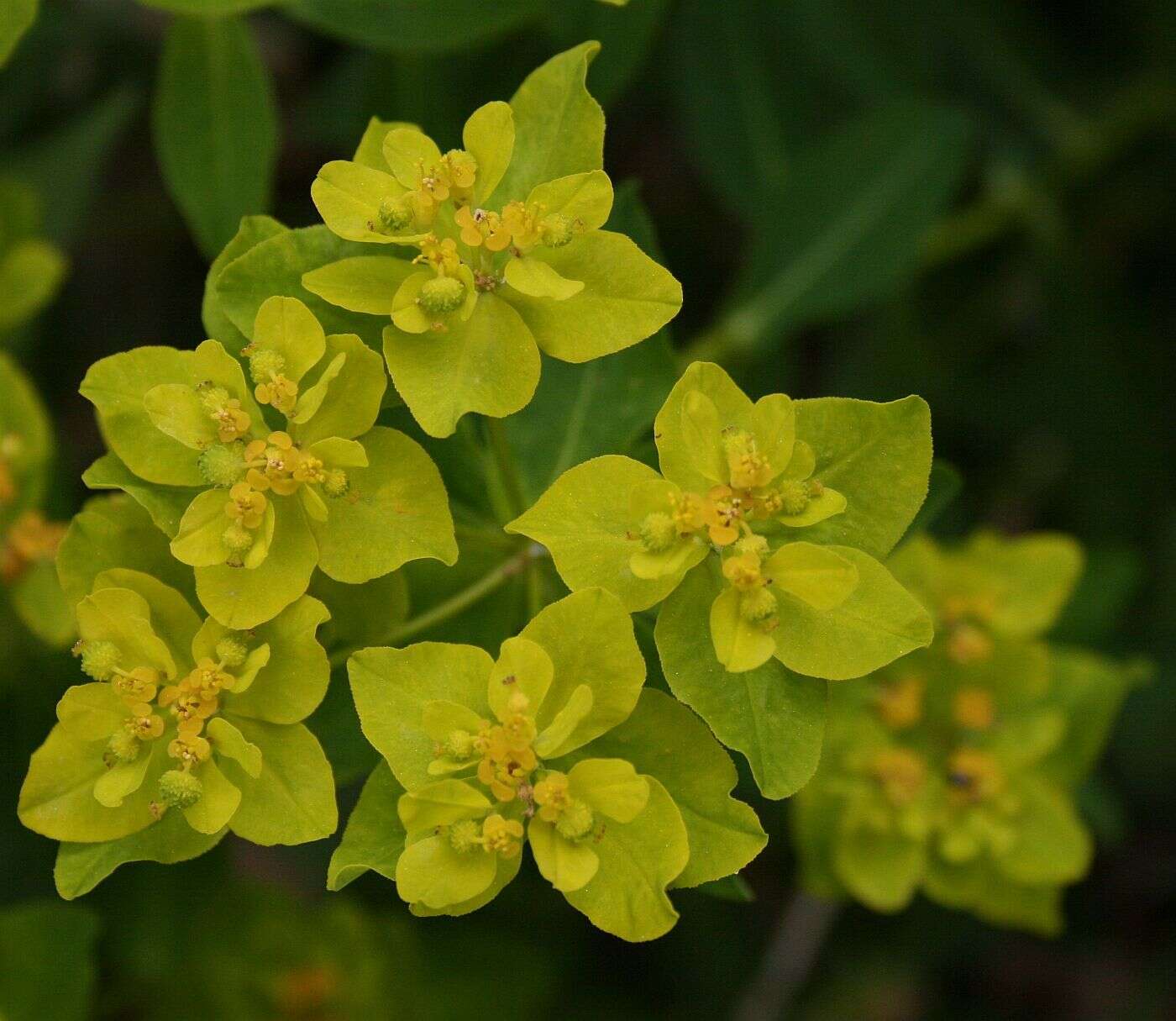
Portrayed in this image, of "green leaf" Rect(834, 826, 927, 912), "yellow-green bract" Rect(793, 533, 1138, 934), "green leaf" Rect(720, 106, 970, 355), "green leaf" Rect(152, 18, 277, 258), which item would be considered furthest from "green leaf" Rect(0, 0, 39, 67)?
"green leaf" Rect(834, 826, 927, 912)

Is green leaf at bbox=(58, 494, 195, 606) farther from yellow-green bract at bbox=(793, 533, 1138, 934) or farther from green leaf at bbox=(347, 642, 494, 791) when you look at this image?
yellow-green bract at bbox=(793, 533, 1138, 934)

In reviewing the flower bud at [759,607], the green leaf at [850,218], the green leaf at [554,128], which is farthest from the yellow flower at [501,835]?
the green leaf at [850,218]

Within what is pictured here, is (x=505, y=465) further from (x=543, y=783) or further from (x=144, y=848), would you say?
(x=144, y=848)

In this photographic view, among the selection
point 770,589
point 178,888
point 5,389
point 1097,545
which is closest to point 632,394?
point 770,589

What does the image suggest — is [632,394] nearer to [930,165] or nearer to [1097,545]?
[930,165]

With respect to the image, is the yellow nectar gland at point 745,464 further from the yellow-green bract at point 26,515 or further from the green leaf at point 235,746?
the yellow-green bract at point 26,515
